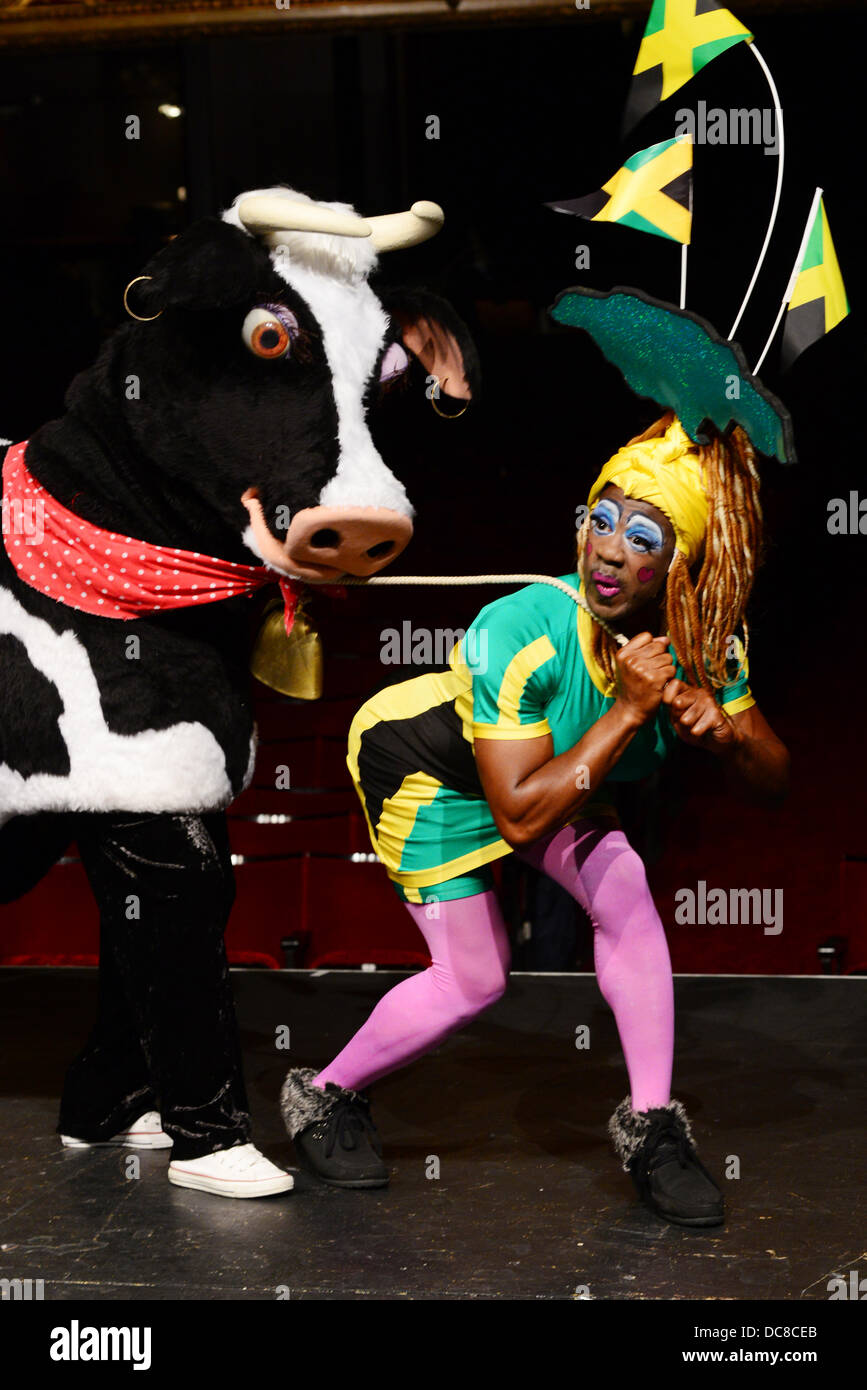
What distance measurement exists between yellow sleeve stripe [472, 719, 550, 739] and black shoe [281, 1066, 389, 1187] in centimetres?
58

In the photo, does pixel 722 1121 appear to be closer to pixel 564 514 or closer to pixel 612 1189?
pixel 612 1189

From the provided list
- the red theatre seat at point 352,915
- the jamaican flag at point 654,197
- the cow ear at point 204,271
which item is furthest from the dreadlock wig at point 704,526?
the red theatre seat at point 352,915

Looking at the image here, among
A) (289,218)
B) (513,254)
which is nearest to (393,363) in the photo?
(289,218)

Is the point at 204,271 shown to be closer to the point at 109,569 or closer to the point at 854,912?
the point at 109,569

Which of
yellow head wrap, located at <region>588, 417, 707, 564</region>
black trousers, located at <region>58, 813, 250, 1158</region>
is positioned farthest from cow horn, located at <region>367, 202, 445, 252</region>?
black trousers, located at <region>58, 813, 250, 1158</region>

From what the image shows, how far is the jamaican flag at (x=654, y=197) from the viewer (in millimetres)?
1888

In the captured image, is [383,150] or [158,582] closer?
[158,582]

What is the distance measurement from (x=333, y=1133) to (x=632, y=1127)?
417 millimetres

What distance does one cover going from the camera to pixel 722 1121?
228 centimetres

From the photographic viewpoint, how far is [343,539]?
1781mm

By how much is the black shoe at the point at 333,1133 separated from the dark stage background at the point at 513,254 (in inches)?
68.8
